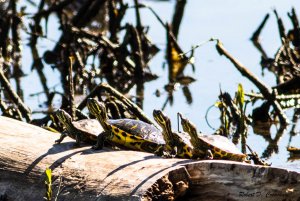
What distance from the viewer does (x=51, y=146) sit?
19.0 ft

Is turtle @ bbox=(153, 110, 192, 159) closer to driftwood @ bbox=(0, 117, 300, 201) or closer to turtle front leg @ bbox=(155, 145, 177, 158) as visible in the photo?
turtle front leg @ bbox=(155, 145, 177, 158)

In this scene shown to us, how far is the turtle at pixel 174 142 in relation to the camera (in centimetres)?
558

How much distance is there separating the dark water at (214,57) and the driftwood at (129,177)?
2.00 meters

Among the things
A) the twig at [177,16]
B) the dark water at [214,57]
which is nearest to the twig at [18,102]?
the dark water at [214,57]

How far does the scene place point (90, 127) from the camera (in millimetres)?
6102

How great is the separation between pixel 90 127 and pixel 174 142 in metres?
0.71

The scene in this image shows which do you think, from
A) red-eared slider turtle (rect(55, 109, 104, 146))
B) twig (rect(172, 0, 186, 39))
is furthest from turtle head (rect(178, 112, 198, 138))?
twig (rect(172, 0, 186, 39))

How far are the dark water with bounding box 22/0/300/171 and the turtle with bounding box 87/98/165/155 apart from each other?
1.55m

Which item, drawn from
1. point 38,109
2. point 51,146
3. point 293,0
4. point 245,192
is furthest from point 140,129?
point 293,0

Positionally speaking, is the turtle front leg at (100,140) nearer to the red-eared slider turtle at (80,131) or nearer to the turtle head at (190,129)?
the red-eared slider turtle at (80,131)

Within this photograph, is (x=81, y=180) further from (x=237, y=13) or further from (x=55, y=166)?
(x=237, y=13)

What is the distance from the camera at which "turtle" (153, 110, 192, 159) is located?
5.58 metres

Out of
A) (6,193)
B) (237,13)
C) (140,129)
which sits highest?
(237,13)

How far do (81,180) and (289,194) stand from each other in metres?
1.11
